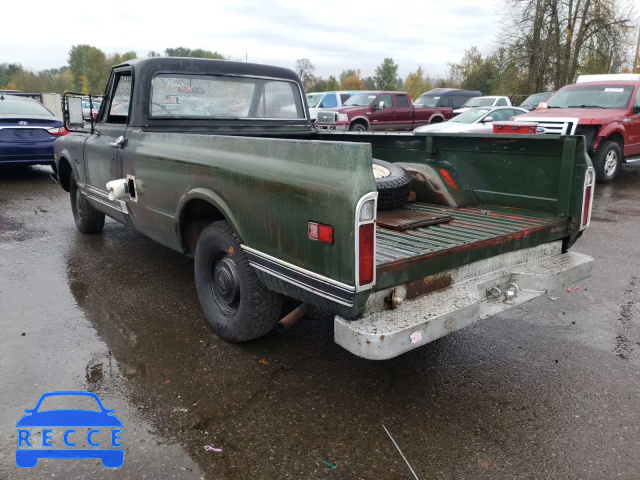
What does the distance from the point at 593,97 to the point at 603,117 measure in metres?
1.27

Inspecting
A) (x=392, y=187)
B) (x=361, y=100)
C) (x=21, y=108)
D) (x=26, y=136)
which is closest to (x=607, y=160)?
(x=392, y=187)

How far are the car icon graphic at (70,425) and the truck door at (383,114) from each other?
15.6m

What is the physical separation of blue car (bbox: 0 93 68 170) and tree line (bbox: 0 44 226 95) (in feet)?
172

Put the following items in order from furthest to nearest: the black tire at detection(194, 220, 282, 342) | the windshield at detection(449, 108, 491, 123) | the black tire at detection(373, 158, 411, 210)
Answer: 1. the windshield at detection(449, 108, 491, 123)
2. the black tire at detection(373, 158, 411, 210)
3. the black tire at detection(194, 220, 282, 342)

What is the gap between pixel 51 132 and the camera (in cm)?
977

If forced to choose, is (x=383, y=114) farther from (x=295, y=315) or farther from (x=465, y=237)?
(x=295, y=315)

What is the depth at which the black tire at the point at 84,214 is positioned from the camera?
19.6 ft

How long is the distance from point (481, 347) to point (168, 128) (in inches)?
119

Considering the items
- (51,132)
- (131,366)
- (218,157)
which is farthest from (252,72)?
(51,132)

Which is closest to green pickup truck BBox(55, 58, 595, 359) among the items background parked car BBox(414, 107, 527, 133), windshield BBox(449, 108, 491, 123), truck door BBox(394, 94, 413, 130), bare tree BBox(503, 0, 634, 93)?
background parked car BBox(414, 107, 527, 133)

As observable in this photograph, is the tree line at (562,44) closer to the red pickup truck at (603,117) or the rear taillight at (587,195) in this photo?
the red pickup truck at (603,117)

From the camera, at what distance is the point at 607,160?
1024 cm

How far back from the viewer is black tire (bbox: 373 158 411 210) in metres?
3.73

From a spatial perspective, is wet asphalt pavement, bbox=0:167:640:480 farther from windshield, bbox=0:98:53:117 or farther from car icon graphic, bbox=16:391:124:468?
windshield, bbox=0:98:53:117
